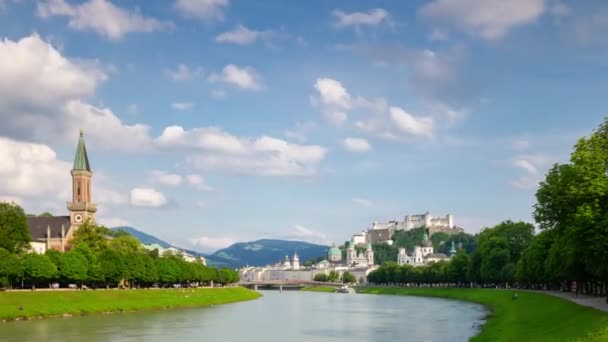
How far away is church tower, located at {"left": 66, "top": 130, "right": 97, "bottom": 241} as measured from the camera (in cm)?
13538

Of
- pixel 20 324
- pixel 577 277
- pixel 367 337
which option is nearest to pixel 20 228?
pixel 20 324

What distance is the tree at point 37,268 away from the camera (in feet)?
294

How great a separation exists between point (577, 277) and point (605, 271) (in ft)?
63.2

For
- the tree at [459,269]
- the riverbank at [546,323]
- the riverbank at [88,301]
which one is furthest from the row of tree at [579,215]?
the tree at [459,269]

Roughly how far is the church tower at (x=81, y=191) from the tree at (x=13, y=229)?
114ft

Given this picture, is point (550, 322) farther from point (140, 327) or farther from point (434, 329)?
point (140, 327)

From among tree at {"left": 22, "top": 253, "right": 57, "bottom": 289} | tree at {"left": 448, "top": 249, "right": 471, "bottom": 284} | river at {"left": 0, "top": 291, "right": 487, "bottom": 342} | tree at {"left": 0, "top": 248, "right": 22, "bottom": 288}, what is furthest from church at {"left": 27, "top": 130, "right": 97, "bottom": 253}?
tree at {"left": 448, "top": 249, "right": 471, "bottom": 284}

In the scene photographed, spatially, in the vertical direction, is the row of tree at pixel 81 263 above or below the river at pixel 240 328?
above

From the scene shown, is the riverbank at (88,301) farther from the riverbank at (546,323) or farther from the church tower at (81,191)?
the riverbank at (546,323)

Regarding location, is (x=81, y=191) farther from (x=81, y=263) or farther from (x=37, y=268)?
(x=37, y=268)

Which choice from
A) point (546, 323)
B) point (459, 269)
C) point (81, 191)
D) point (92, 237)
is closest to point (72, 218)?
point (81, 191)

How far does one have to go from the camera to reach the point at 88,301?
286 feet

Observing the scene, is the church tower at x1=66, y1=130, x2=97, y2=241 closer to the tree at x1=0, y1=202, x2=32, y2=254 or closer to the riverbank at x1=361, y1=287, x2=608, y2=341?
the tree at x1=0, y1=202, x2=32, y2=254

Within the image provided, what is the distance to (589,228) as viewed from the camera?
2005 inches
